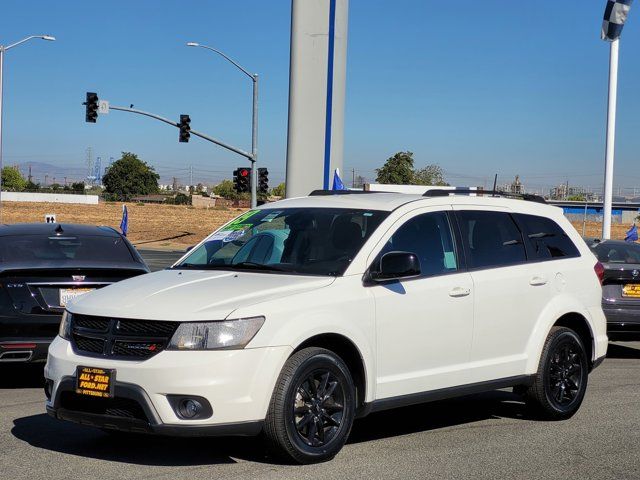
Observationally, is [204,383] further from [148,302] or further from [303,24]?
[303,24]

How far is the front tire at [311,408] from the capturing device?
5809 mm

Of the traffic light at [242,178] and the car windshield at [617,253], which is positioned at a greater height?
the traffic light at [242,178]

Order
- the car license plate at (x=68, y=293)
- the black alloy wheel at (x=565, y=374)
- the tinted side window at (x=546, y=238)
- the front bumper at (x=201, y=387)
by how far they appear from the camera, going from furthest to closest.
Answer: the car license plate at (x=68, y=293) < the tinted side window at (x=546, y=238) < the black alloy wheel at (x=565, y=374) < the front bumper at (x=201, y=387)

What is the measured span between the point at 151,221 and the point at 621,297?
6565cm

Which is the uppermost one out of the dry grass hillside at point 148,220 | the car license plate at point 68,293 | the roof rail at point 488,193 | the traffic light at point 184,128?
the traffic light at point 184,128

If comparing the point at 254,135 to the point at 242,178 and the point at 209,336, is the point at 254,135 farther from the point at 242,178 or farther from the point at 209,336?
the point at 209,336

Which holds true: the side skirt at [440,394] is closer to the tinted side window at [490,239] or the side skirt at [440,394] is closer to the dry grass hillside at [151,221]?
the tinted side window at [490,239]

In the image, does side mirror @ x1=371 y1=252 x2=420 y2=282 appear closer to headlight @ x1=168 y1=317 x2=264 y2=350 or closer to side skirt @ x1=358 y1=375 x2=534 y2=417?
side skirt @ x1=358 y1=375 x2=534 y2=417

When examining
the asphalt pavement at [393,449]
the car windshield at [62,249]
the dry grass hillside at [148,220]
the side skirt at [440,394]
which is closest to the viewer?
the asphalt pavement at [393,449]

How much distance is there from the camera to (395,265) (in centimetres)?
640

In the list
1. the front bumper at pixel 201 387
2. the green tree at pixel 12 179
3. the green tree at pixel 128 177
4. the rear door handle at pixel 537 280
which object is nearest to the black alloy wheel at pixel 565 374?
the rear door handle at pixel 537 280

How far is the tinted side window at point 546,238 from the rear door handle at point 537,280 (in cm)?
22

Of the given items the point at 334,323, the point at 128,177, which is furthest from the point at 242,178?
the point at 128,177

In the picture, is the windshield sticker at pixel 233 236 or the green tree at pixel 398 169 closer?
the windshield sticker at pixel 233 236
